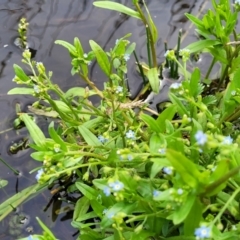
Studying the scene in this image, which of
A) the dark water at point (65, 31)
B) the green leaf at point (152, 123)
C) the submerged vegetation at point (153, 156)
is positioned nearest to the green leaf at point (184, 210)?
the submerged vegetation at point (153, 156)

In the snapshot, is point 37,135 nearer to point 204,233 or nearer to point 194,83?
point 194,83

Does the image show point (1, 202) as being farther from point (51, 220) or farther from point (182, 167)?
point (182, 167)

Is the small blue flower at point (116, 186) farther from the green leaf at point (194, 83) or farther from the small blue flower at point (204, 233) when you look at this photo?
the green leaf at point (194, 83)

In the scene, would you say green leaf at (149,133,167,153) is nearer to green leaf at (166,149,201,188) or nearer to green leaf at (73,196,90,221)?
green leaf at (166,149,201,188)

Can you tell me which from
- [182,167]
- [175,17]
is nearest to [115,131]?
[182,167]

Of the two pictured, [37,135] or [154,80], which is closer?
[37,135]

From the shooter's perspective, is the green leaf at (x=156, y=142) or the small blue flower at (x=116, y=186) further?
Result: the green leaf at (x=156, y=142)

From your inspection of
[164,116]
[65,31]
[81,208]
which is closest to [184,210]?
[164,116]
